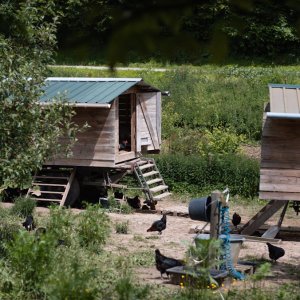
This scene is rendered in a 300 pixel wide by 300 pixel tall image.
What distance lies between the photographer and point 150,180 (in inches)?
856

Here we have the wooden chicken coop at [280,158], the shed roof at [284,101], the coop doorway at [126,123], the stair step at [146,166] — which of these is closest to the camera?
the shed roof at [284,101]

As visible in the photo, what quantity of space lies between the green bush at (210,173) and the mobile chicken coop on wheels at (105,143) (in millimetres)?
1044

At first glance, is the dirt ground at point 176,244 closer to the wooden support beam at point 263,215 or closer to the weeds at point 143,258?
the weeds at point 143,258

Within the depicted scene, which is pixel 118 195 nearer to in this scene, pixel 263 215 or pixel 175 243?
pixel 175 243

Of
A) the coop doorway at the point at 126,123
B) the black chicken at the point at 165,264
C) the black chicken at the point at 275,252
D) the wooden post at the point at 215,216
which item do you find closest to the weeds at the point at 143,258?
the black chicken at the point at 165,264

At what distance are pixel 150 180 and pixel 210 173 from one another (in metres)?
2.43

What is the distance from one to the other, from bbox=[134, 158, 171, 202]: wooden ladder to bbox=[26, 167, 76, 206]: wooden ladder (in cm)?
190

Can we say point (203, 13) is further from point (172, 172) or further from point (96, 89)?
point (172, 172)

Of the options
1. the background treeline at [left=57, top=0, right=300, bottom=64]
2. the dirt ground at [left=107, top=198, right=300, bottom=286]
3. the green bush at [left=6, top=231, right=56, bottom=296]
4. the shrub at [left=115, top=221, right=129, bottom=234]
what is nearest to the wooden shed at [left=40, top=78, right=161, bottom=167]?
the dirt ground at [left=107, top=198, right=300, bottom=286]

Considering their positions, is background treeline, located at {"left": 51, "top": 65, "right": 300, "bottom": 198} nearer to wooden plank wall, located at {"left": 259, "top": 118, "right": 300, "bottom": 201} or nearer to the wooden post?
wooden plank wall, located at {"left": 259, "top": 118, "right": 300, "bottom": 201}

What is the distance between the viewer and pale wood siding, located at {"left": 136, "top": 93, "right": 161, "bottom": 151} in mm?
22000

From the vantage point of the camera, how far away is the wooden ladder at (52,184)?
805 inches

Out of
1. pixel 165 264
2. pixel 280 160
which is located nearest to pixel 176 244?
pixel 280 160

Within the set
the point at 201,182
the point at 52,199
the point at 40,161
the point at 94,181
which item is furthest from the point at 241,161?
the point at 40,161
